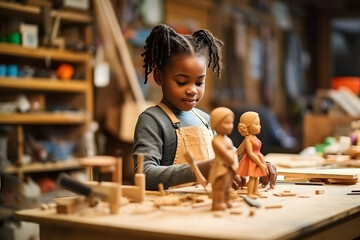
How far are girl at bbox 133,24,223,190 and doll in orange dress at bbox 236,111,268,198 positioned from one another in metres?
0.23

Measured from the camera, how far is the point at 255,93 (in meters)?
8.20

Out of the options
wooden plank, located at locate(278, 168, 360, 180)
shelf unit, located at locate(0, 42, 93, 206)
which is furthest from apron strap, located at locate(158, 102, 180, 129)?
shelf unit, located at locate(0, 42, 93, 206)

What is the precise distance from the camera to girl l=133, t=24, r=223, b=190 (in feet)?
6.32

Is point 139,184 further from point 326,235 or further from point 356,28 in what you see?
point 356,28

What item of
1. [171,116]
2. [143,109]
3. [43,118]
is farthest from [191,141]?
[143,109]

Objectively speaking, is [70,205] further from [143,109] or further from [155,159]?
[143,109]

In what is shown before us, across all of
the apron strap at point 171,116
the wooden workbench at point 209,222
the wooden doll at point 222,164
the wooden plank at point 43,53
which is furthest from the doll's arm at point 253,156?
the wooden plank at point 43,53

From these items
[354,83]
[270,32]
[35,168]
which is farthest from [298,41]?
[35,168]

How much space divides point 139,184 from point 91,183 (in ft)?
0.46

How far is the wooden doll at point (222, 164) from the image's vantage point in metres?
1.51

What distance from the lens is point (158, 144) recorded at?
6.46 feet

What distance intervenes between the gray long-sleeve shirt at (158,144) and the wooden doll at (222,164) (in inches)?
11.1

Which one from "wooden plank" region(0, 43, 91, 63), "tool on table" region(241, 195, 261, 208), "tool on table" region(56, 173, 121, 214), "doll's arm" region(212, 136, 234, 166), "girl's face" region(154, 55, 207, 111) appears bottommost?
"tool on table" region(241, 195, 261, 208)

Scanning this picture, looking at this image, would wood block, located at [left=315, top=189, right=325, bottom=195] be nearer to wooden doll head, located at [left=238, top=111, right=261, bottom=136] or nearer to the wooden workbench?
the wooden workbench
